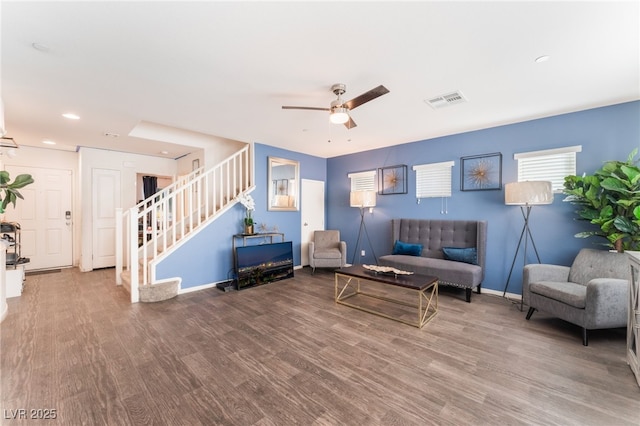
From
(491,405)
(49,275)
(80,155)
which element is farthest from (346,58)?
(49,275)

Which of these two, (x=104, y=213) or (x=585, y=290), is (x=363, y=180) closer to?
(x=585, y=290)

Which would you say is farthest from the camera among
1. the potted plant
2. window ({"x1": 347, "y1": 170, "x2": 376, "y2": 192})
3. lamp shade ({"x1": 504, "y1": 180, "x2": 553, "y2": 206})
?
window ({"x1": 347, "y1": 170, "x2": 376, "y2": 192})

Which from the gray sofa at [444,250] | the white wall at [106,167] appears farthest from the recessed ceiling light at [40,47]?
the gray sofa at [444,250]

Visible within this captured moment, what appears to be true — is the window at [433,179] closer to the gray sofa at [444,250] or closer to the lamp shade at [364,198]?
the gray sofa at [444,250]

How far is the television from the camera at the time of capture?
176 inches

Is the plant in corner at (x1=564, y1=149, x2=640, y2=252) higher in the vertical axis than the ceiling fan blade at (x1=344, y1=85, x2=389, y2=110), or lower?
lower

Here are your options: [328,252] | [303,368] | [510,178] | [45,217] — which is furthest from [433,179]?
[45,217]

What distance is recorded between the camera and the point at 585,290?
2.76 m

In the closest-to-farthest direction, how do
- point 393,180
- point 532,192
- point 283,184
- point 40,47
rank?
point 40,47 → point 532,192 → point 393,180 → point 283,184

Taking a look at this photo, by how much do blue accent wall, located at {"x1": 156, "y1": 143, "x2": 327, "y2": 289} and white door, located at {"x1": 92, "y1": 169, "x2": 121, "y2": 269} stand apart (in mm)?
2909

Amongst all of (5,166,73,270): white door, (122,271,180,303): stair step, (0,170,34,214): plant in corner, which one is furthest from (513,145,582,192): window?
(5,166,73,270): white door

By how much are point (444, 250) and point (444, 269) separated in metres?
0.55

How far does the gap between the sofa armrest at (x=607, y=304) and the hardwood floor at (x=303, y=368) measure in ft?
0.88

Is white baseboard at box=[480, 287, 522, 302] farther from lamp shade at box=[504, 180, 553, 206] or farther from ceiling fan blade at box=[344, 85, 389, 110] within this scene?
ceiling fan blade at box=[344, 85, 389, 110]
